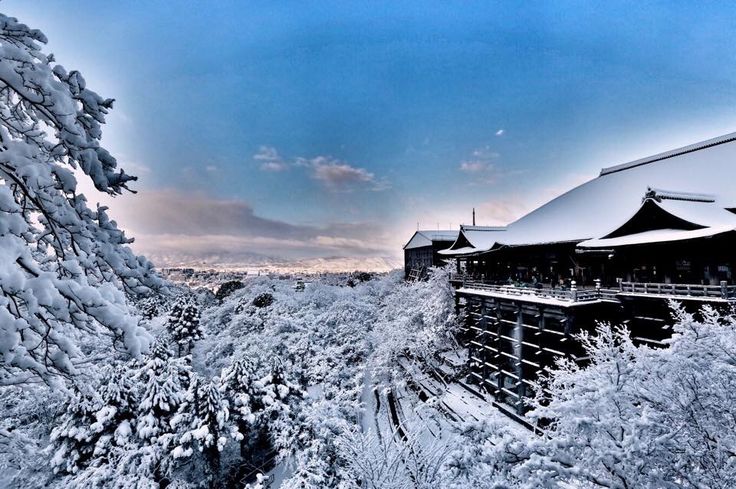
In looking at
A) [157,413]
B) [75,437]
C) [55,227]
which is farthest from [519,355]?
[75,437]

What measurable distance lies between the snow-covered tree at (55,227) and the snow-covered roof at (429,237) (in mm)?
39749

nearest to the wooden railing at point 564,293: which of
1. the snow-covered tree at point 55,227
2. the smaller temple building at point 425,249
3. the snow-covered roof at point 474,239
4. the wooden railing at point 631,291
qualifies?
the wooden railing at point 631,291

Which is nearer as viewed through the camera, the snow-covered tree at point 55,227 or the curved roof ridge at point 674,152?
the snow-covered tree at point 55,227

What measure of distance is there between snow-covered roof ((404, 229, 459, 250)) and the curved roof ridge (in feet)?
64.5

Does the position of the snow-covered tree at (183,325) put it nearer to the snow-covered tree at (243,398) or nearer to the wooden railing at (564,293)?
the snow-covered tree at (243,398)

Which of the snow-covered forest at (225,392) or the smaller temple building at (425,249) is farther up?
the smaller temple building at (425,249)

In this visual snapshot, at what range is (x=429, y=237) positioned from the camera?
Result: 43438 millimetres

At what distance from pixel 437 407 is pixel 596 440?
1317 cm

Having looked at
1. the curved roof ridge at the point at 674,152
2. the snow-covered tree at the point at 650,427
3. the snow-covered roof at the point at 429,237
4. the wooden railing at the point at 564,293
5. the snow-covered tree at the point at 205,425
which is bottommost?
the snow-covered tree at the point at 205,425

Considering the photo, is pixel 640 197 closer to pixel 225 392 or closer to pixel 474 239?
pixel 474 239

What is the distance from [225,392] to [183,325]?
1571 centimetres

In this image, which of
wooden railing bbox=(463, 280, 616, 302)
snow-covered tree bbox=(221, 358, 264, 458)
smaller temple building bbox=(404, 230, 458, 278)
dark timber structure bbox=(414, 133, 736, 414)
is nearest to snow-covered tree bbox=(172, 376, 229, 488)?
snow-covered tree bbox=(221, 358, 264, 458)

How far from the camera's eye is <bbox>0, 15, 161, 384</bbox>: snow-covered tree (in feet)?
8.96

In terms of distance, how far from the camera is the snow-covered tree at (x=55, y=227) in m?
2.73
